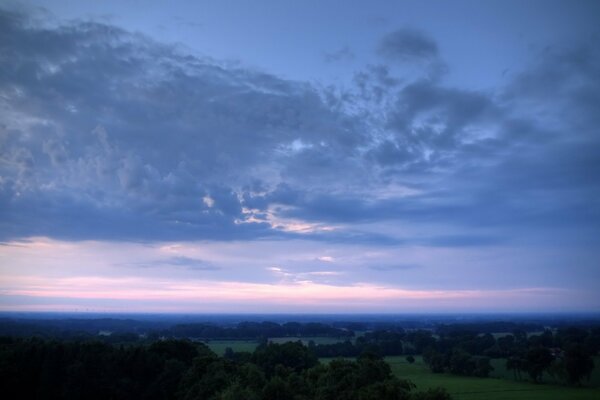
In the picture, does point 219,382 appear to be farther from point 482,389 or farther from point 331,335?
point 331,335

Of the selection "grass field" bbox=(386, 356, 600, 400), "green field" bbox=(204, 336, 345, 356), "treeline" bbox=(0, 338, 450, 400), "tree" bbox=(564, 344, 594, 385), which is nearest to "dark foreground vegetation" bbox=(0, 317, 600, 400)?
"treeline" bbox=(0, 338, 450, 400)

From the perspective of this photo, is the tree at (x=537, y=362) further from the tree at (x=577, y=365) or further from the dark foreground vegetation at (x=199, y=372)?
the tree at (x=577, y=365)

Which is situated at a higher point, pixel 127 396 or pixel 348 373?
pixel 348 373

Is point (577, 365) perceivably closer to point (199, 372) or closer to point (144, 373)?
point (199, 372)

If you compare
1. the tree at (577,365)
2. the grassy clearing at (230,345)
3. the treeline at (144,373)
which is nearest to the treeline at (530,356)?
the tree at (577,365)

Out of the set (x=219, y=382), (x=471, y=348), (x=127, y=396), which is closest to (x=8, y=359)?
(x=127, y=396)

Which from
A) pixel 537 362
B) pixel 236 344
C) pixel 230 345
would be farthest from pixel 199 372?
pixel 236 344
